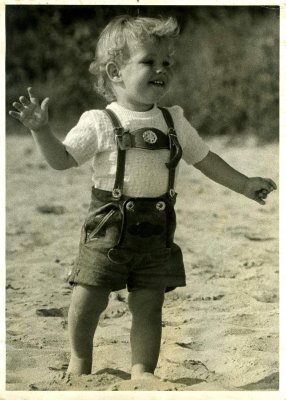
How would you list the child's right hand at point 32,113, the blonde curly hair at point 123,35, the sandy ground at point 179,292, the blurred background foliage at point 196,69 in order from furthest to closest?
the blurred background foliage at point 196,69 → the sandy ground at point 179,292 → the blonde curly hair at point 123,35 → the child's right hand at point 32,113

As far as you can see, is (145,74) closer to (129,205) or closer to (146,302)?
(129,205)

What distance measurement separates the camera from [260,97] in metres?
3.77

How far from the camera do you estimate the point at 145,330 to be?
2229 mm

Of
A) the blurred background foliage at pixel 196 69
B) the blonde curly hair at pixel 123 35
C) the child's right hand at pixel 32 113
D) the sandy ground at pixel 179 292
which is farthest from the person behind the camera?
the blurred background foliage at pixel 196 69

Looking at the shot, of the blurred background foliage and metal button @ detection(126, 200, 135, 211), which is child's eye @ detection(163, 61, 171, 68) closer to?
metal button @ detection(126, 200, 135, 211)

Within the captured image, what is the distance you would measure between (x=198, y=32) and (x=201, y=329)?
1.68 m

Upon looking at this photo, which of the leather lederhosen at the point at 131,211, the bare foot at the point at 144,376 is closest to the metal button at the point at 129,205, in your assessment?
the leather lederhosen at the point at 131,211

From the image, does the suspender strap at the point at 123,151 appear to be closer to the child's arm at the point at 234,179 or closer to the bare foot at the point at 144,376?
the child's arm at the point at 234,179

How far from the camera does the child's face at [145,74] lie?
219cm

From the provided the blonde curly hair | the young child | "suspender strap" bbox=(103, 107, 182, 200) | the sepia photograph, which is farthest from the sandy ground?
the blonde curly hair

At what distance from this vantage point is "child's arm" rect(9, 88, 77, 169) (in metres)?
2.07

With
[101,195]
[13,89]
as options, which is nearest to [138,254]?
[101,195]

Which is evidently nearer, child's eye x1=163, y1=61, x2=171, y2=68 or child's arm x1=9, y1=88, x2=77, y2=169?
child's arm x1=9, y1=88, x2=77, y2=169

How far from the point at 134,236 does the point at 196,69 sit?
1.94m
